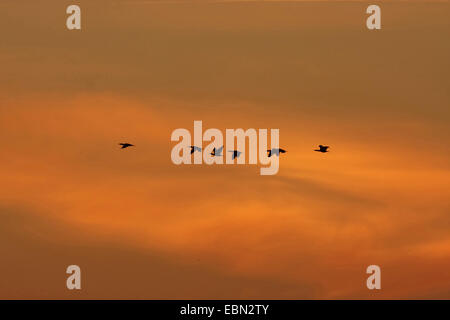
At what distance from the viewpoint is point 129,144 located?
147500 mm

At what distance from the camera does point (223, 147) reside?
468 ft
